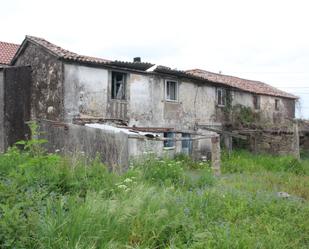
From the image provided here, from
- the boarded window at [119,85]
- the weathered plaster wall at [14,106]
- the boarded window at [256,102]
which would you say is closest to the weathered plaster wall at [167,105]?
the boarded window at [119,85]

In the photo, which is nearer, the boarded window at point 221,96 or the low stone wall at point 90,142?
the low stone wall at point 90,142

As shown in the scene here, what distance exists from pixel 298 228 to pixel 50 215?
12.5 ft

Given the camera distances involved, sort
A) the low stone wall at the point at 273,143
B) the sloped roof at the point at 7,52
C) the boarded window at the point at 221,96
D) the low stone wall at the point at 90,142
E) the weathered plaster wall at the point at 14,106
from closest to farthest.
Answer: the low stone wall at the point at 90,142 < the weathered plaster wall at the point at 14,106 < the sloped roof at the point at 7,52 < the low stone wall at the point at 273,143 < the boarded window at the point at 221,96

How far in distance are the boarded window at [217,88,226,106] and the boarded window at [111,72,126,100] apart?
7.58 metres

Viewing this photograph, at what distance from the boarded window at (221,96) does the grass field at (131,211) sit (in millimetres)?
14232

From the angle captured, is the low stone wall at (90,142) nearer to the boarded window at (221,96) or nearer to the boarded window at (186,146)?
the boarded window at (186,146)

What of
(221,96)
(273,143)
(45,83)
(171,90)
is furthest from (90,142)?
(273,143)

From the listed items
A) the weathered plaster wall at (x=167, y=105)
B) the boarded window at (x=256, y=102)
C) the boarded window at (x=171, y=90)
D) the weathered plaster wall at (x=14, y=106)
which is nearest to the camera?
the weathered plaster wall at (x=14, y=106)

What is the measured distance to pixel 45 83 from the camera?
47.8ft

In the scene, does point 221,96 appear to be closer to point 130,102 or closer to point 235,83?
point 235,83

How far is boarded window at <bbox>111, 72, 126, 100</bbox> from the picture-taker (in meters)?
15.3

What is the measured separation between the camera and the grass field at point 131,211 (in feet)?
12.0

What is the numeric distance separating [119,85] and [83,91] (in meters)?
2.06

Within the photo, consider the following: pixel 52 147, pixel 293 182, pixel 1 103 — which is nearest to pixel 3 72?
pixel 1 103
